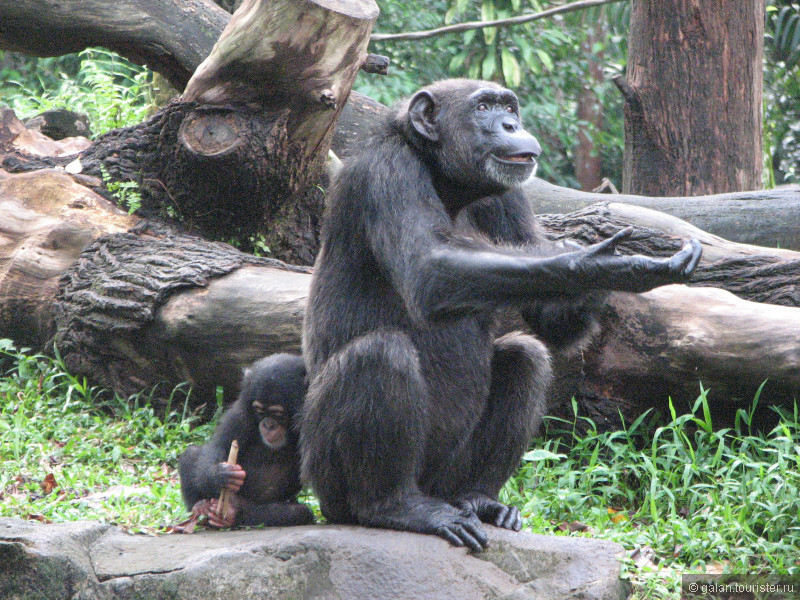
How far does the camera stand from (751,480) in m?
4.29

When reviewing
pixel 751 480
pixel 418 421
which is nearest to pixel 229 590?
pixel 418 421

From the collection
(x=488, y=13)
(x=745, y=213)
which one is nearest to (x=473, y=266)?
(x=745, y=213)

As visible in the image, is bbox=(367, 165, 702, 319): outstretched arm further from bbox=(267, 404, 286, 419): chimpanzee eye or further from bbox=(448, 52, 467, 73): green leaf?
bbox=(448, 52, 467, 73): green leaf

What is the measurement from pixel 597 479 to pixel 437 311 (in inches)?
66.8

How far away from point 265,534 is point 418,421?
2.51 feet

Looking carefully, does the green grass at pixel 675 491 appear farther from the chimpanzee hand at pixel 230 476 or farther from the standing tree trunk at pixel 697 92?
the standing tree trunk at pixel 697 92

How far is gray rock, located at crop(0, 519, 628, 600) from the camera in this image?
3.07 metres

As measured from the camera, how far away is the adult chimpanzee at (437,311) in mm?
3506


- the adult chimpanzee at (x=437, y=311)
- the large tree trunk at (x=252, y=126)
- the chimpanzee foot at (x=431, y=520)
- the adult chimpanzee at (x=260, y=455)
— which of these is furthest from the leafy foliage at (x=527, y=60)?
the chimpanzee foot at (x=431, y=520)

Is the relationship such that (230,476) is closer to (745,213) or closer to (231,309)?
(231,309)

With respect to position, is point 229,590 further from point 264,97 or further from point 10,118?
point 10,118

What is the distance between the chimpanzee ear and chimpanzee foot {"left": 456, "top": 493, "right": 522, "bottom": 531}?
1.65 m

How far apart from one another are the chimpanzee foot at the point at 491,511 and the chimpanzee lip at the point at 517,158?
1.51 m

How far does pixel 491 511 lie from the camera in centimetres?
389
